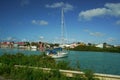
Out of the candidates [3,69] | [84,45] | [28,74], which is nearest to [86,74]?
[28,74]

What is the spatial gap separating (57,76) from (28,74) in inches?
73.7

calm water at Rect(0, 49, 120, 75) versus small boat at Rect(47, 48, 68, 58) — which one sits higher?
small boat at Rect(47, 48, 68, 58)

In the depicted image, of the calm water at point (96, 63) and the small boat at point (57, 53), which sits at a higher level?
the small boat at point (57, 53)

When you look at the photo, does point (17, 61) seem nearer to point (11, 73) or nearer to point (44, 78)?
point (11, 73)

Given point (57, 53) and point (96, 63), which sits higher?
point (57, 53)

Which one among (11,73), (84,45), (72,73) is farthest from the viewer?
(84,45)

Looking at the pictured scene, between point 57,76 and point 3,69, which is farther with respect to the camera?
point 3,69

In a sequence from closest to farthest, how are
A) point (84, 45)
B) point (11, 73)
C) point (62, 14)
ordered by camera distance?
point (11, 73), point (62, 14), point (84, 45)

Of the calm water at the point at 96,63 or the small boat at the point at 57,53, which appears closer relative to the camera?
the calm water at the point at 96,63

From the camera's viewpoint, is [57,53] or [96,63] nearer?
[96,63]

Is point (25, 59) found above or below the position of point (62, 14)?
below

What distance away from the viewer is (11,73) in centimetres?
1487

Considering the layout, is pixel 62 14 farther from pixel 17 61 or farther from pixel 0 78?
pixel 0 78

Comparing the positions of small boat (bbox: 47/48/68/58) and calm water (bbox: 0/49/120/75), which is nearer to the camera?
calm water (bbox: 0/49/120/75)
